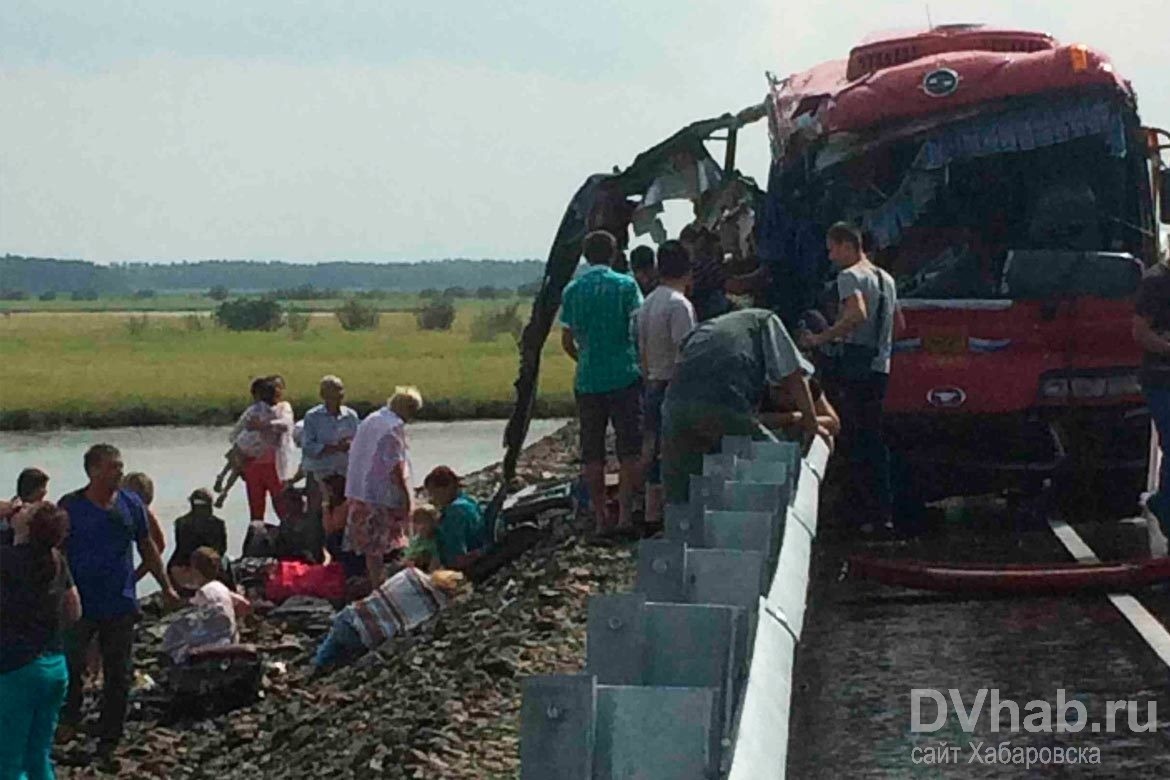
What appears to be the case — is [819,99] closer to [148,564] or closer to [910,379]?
[910,379]

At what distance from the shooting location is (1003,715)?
8.95m

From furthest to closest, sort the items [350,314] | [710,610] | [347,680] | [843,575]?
[350,314] < [347,680] < [843,575] < [710,610]

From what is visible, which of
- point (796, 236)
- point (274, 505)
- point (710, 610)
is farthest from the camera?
point (274, 505)

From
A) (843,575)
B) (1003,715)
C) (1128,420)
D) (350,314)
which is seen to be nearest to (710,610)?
(1003,715)

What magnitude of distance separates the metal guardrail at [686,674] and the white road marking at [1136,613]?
113 inches

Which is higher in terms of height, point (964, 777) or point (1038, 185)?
point (1038, 185)

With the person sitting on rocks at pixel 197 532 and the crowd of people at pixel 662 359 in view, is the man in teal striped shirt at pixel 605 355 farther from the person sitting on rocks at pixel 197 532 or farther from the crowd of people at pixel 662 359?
the person sitting on rocks at pixel 197 532

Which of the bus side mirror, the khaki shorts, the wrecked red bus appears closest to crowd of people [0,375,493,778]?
the khaki shorts

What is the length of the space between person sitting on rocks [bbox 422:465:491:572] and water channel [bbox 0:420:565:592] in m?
9.28

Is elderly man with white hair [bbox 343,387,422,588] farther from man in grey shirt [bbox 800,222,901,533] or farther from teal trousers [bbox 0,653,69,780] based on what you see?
teal trousers [bbox 0,653,69,780]

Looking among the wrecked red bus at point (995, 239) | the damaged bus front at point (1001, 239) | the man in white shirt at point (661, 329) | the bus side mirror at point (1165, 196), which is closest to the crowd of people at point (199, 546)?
the man in white shirt at point (661, 329)

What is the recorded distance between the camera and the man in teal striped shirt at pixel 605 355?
44.5ft

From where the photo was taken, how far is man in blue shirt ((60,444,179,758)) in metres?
12.4

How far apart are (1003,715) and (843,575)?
12.2 ft
